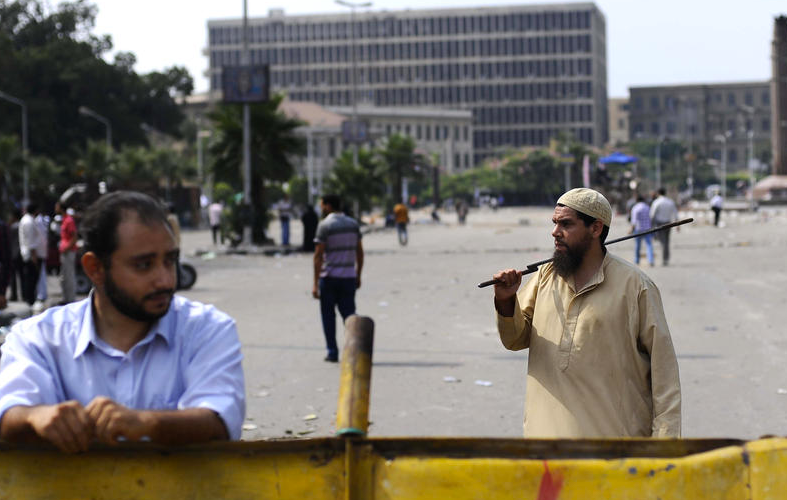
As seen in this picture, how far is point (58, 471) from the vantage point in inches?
111

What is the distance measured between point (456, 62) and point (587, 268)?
173047 millimetres

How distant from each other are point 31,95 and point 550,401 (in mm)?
84509

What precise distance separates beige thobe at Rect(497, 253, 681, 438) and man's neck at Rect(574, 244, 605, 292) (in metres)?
0.03

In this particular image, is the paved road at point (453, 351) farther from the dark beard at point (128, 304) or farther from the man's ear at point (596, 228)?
the dark beard at point (128, 304)

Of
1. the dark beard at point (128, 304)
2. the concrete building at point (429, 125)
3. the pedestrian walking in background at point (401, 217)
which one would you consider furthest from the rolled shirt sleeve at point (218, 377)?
the concrete building at point (429, 125)

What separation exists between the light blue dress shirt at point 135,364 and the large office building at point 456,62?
6756 inches

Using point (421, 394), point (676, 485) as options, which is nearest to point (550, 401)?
point (676, 485)

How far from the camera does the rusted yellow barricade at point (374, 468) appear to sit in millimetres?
2781

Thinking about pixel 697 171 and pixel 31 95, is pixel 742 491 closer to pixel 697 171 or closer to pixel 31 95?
pixel 31 95

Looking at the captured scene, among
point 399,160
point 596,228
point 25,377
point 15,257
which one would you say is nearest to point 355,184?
point 399,160

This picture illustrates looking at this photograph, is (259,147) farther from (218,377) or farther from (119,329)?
(218,377)

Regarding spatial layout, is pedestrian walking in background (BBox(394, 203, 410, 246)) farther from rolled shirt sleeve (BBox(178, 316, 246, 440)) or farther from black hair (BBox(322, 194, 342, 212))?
rolled shirt sleeve (BBox(178, 316, 246, 440))

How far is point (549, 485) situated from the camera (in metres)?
2.81

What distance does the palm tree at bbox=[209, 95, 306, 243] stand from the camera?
132 ft
